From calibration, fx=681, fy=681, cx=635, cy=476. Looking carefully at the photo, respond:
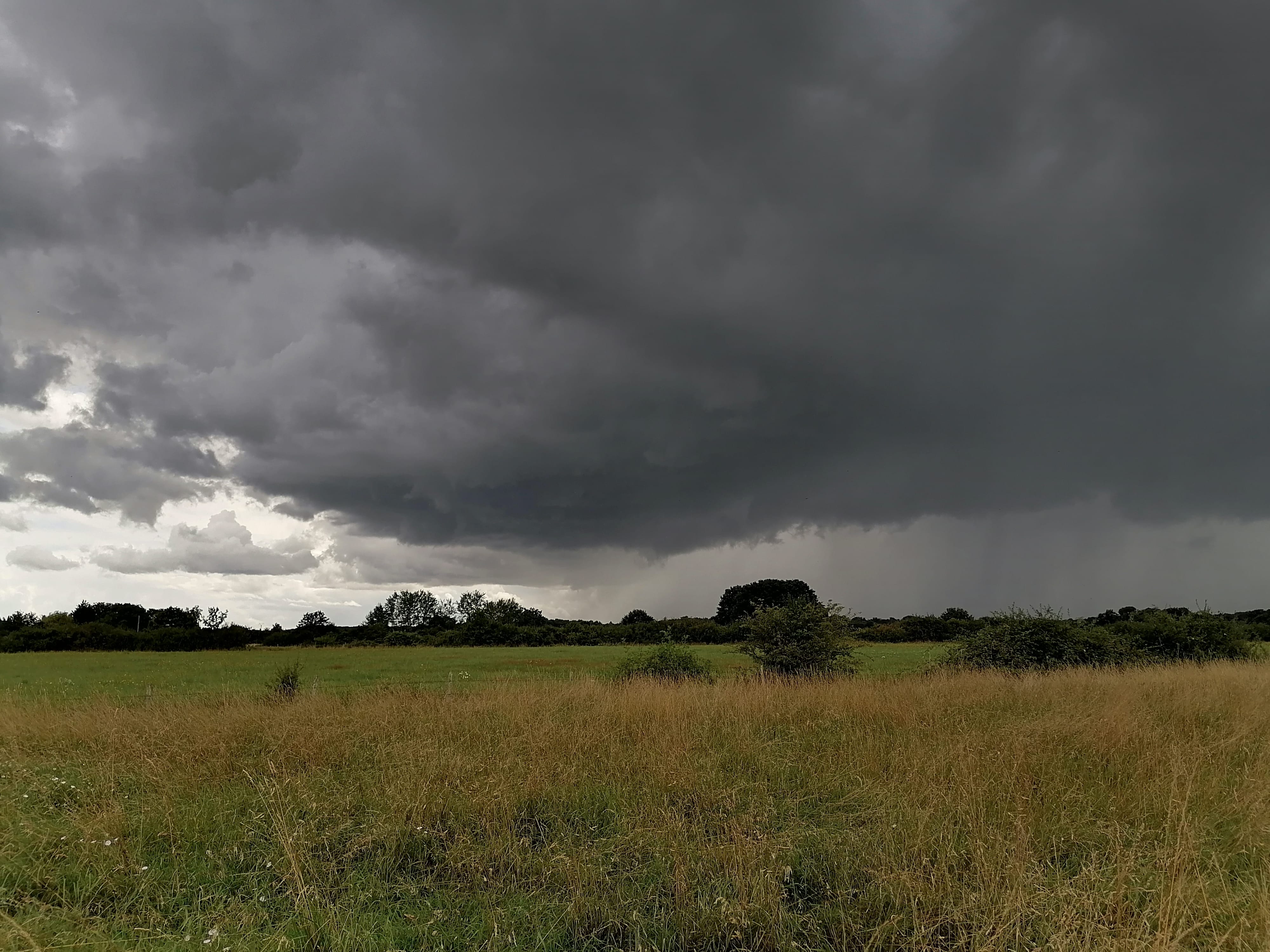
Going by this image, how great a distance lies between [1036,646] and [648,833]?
2710cm

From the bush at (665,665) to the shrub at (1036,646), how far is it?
1127cm

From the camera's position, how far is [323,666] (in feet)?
147

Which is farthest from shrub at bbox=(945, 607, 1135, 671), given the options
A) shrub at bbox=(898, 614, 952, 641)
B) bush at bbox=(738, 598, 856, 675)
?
shrub at bbox=(898, 614, 952, 641)

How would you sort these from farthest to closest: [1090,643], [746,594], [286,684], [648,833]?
[746,594] < [1090,643] < [286,684] < [648,833]

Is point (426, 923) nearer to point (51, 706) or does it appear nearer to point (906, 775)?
point (906, 775)

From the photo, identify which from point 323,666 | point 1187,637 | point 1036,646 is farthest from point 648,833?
point 323,666

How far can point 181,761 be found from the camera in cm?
1032

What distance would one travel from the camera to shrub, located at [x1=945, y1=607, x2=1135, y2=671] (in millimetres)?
27641

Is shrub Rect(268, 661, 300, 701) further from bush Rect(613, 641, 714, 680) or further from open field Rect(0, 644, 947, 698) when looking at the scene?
bush Rect(613, 641, 714, 680)

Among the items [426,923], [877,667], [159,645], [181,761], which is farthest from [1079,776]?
[159,645]

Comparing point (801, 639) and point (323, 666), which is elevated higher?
point (801, 639)

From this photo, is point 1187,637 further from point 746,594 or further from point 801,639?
point 746,594

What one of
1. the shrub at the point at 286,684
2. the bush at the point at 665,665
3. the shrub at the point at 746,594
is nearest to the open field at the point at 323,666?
the shrub at the point at 286,684

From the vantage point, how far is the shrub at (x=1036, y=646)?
27641mm
